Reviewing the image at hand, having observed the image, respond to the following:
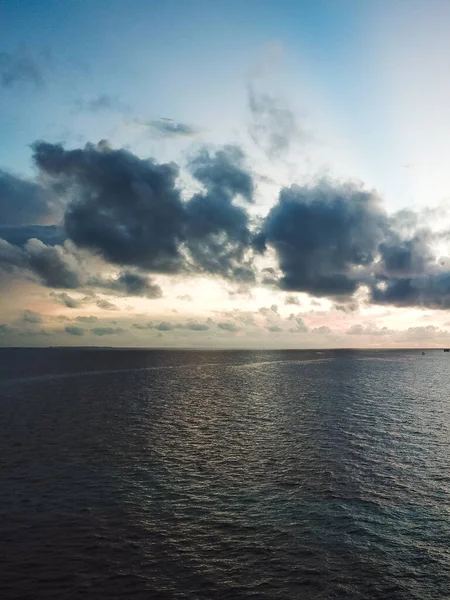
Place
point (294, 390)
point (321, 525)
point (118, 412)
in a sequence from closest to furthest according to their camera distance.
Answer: point (321, 525), point (118, 412), point (294, 390)

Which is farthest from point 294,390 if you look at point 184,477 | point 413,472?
point 184,477

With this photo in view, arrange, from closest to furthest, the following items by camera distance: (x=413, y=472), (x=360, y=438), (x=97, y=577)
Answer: (x=97, y=577) < (x=413, y=472) < (x=360, y=438)

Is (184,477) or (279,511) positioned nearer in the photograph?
(279,511)

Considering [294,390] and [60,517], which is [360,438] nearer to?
[60,517]

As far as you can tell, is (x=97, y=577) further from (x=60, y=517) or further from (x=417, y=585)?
(x=417, y=585)

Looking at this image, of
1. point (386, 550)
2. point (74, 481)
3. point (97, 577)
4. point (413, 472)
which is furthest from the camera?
point (413, 472)

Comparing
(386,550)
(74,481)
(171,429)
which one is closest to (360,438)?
(171,429)
